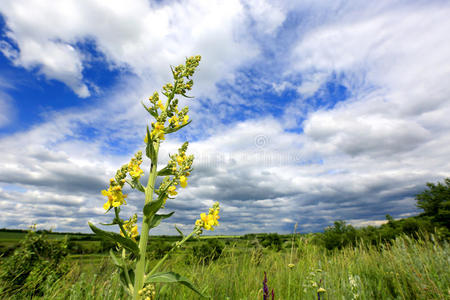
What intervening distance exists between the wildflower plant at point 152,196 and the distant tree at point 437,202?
17.9 m

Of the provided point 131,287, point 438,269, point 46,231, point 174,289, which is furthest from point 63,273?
point 438,269

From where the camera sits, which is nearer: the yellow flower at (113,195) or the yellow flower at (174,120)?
the yellow flower at (113,195)

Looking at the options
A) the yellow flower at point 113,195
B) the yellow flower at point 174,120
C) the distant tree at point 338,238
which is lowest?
the distant tree at point 338,238

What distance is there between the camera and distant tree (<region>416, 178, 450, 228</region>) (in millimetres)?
13945

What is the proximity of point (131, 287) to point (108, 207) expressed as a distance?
98cm

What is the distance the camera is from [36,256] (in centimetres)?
761

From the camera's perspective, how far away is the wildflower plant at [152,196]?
2.55 metres

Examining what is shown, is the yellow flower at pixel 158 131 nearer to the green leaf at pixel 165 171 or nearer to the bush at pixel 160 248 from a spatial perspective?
the green leaf at pixel 165 171

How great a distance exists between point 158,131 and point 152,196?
0.90 m

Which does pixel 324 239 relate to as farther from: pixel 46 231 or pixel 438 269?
pixel 46 231

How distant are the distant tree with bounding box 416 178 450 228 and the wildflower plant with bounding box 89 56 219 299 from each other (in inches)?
705

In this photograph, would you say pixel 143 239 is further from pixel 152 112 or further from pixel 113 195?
pixel 152 112

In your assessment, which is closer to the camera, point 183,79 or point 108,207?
point 108,207

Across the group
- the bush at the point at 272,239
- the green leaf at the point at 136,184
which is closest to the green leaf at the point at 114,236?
the green leaf at the point at 136,184
